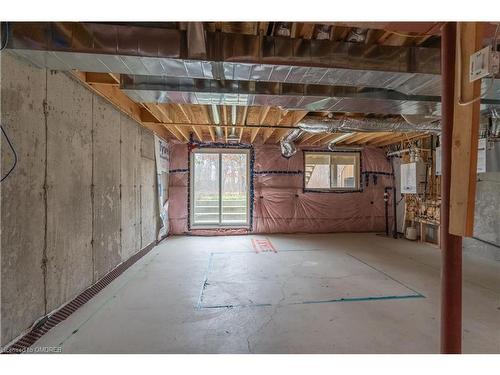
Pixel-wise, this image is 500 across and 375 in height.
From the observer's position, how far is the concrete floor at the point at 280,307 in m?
1.84

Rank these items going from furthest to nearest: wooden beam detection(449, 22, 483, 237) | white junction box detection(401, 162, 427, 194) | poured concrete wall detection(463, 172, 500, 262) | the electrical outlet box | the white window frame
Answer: the white window frame → white junction box detection(401, 162, 427, 194) → poured concrete wall detection(463, 172, 500, 262) → wooden beam detection(449, 22, 483, 237) → the electrical outlet box

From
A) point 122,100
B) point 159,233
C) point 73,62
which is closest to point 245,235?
point 159,233

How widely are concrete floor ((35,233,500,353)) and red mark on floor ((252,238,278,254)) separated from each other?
481 mm

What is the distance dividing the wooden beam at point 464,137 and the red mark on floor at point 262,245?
3498mm

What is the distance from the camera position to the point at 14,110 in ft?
5.71

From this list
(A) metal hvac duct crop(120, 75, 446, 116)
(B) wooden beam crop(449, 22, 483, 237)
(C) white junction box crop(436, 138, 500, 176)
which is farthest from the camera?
(C) white junction box crop(436, 138, 500, 176)

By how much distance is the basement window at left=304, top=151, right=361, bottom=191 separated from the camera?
6559 millimetres

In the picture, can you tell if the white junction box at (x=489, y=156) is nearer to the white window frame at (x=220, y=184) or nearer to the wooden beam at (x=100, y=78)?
the white window frame at (x=220, y=184)

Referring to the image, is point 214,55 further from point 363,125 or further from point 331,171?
point 331,171

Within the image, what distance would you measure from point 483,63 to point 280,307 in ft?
7.49

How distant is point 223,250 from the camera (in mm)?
4660

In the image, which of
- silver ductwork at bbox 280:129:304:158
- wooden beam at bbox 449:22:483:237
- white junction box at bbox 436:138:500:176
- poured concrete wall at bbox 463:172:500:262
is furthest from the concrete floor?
silver ductwork at bbox 280:129:304:158

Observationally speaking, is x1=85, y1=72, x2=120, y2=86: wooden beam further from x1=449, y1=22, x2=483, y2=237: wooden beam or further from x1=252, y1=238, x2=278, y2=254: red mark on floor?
x1=252, y1=238, x2=278, y2=254: red mark on floor

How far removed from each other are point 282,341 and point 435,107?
3.01 metres
